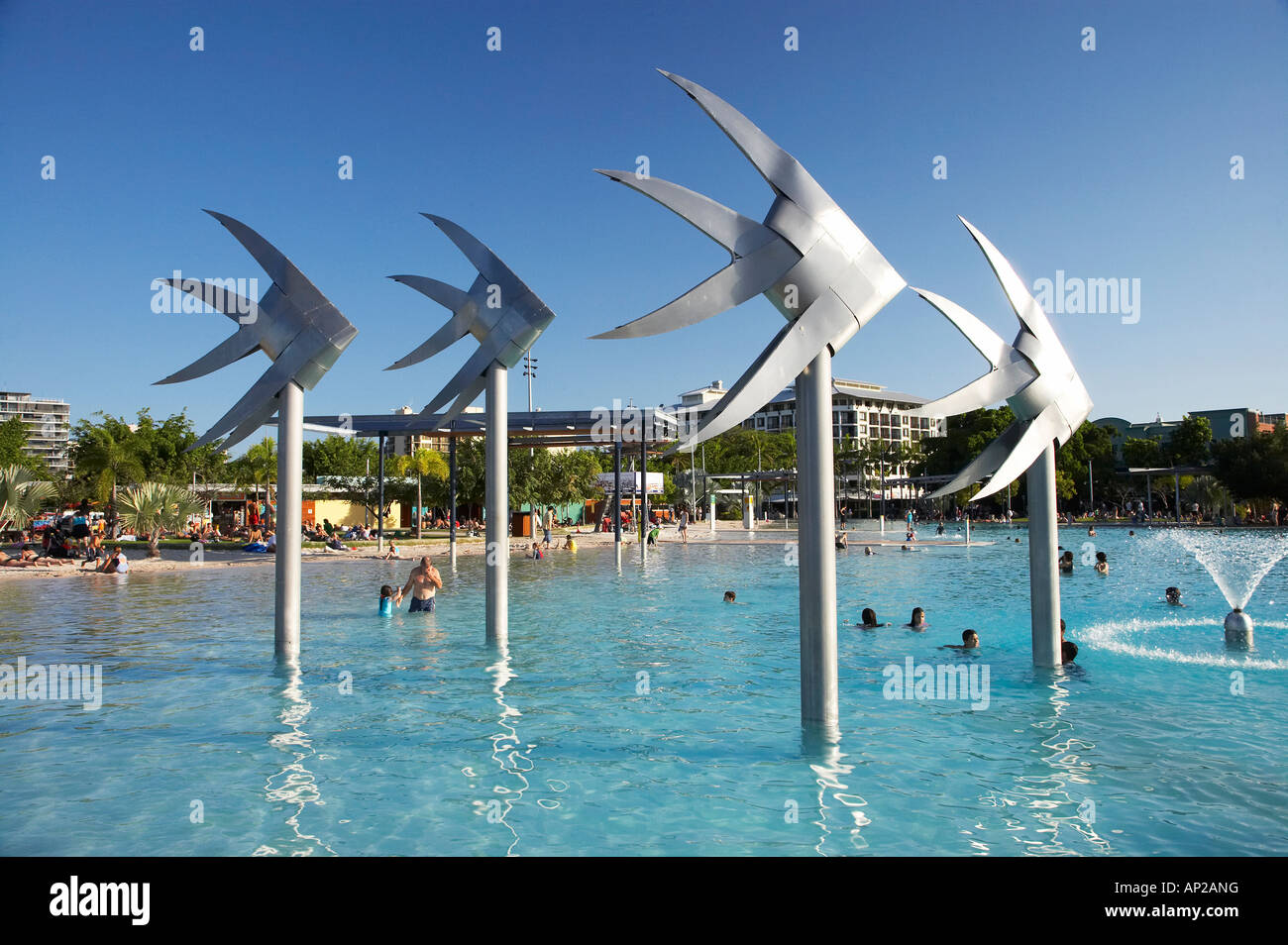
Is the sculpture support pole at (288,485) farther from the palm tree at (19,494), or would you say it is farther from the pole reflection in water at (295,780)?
the palm tree at (19,494)

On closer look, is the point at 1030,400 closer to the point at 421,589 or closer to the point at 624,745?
the point at 624,745

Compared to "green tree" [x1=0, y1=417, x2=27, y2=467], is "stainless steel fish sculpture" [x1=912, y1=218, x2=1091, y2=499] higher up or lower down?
lower down

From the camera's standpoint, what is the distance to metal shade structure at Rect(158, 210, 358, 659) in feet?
35.2

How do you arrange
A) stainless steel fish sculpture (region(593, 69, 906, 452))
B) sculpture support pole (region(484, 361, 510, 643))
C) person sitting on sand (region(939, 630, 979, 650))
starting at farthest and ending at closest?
person sitting on sand (region(939, 630, 979, 650)) → sculpture support pole (region(484, 361, 510, 643)) → stainless steel fish sculpture (region(593, 69, 906, 452))

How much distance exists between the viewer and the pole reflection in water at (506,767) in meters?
6.05

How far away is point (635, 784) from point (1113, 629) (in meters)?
13.0

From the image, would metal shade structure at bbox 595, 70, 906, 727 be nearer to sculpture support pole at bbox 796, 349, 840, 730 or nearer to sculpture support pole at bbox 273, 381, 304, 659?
sculpture support pole at bbox 796, 349, 840, 730

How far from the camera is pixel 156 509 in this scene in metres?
34.8

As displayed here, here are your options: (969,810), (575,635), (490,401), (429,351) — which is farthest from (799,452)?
(575,635)

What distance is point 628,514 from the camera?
65.9 metres

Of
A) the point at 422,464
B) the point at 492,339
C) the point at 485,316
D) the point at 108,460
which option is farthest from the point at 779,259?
the point at 422,464

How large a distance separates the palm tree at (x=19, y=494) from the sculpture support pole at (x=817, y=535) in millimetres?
31630

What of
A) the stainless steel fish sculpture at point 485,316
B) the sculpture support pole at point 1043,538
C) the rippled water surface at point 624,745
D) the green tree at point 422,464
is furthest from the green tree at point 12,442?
the sculpture support pole at point 1043,538

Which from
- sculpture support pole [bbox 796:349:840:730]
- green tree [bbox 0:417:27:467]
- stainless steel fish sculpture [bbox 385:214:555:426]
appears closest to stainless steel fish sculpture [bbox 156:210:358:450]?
stainless steel fish sculpture [bbox 385:214:555:426]
